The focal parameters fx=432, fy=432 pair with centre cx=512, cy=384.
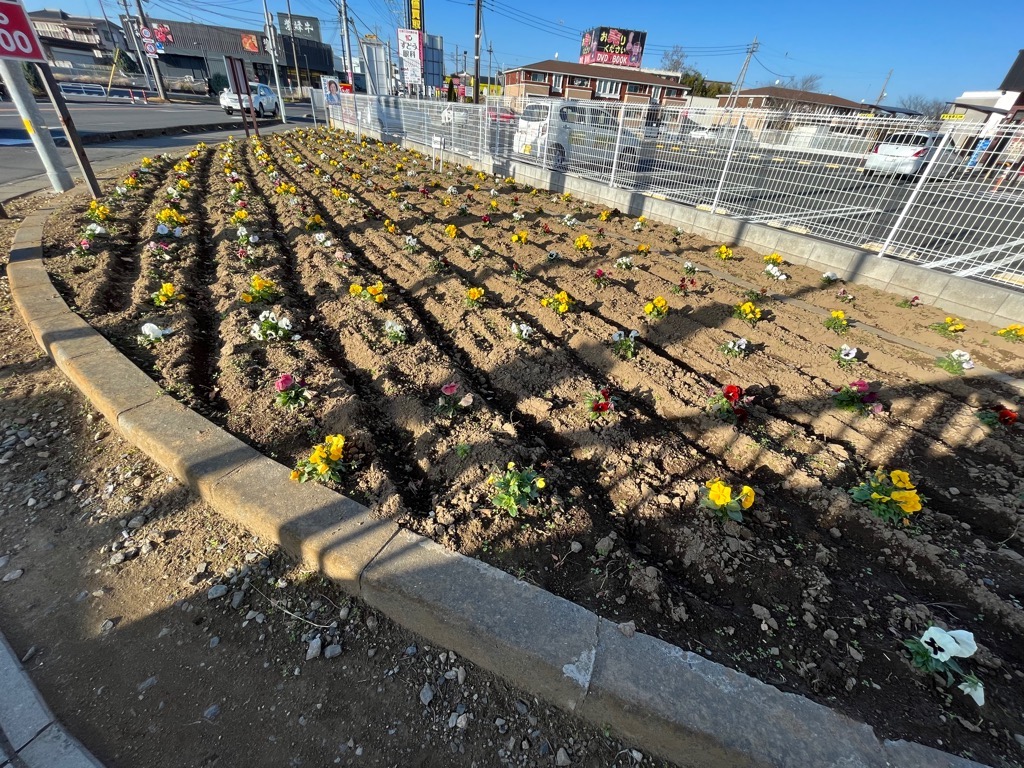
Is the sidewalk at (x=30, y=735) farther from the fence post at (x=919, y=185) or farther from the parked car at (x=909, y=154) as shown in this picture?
the fence post at (x=919, y=185)

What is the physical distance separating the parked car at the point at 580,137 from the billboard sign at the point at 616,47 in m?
52.2

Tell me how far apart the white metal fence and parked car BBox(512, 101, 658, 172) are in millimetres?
23

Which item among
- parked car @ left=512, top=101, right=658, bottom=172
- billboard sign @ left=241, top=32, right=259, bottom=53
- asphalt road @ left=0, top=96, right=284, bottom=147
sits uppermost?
billboard sign @ left=241, top=32, right=259, bottom=53

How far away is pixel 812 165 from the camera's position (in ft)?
21.3

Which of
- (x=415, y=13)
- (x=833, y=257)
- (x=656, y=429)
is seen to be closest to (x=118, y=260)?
(x=656, y=429)

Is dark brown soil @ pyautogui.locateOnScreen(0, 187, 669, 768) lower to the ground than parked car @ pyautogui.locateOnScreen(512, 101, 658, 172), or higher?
lower

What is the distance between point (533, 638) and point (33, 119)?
1052 cm

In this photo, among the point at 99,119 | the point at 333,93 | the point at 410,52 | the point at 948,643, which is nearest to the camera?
the point at 948,643

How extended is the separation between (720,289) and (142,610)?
5430 mm

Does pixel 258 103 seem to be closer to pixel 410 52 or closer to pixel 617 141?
pixel 410 52

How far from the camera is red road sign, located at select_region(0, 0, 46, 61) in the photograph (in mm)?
5547

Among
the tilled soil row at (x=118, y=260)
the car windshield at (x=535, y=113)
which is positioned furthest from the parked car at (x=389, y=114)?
the tilled soil row at (x=118, y=260)

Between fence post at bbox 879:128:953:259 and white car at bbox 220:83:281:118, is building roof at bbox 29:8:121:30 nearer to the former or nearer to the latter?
white car at bbox 220:83:281:118

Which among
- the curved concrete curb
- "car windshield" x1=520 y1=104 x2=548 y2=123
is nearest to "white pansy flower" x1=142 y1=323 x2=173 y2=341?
the curved concrete curb
